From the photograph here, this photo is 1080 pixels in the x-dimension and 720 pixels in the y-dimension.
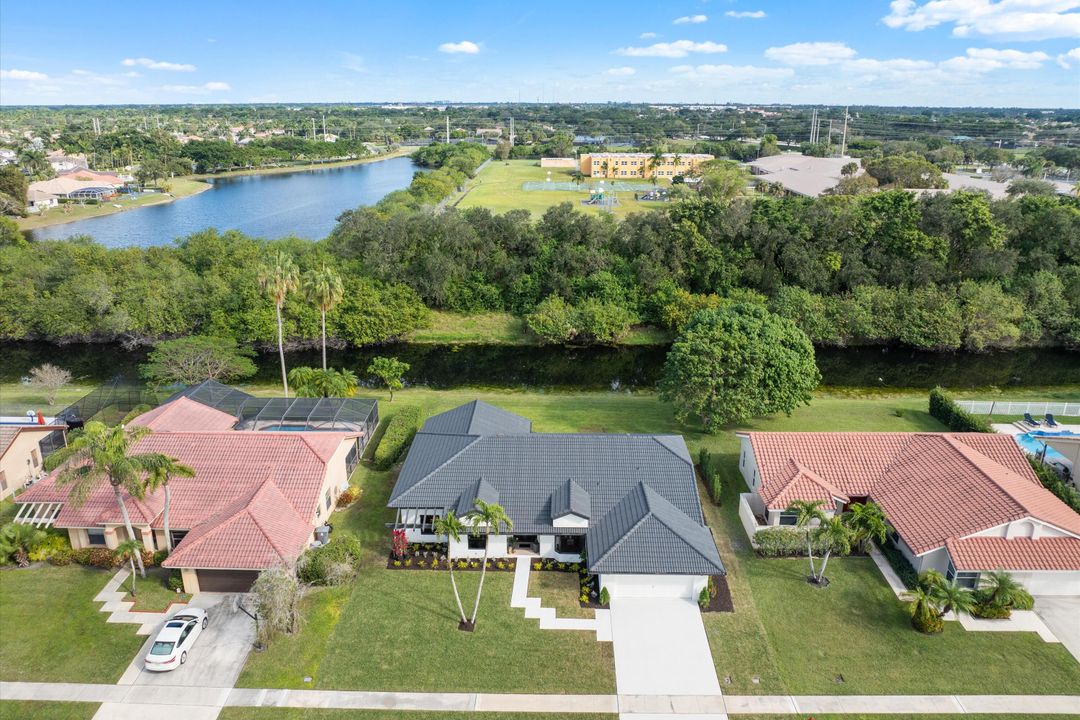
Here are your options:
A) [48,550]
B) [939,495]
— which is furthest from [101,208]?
[939,495]

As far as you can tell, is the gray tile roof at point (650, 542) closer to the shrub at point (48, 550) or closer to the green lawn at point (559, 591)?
the green lawn at point (559, 591)

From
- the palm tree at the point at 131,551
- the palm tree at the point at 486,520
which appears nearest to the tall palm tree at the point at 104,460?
the palm tree at the point at 131,551

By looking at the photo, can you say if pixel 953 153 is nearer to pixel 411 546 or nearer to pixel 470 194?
pixel 470 194

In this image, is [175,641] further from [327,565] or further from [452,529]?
[452,529]

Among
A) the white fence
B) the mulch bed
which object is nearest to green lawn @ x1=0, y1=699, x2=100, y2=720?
the mulch bed

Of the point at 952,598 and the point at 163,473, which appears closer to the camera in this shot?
the point at 952,598

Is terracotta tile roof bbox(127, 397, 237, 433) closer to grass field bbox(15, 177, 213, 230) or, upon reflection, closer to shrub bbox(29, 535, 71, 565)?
shrub bbox(29, 535, 71, 565)
